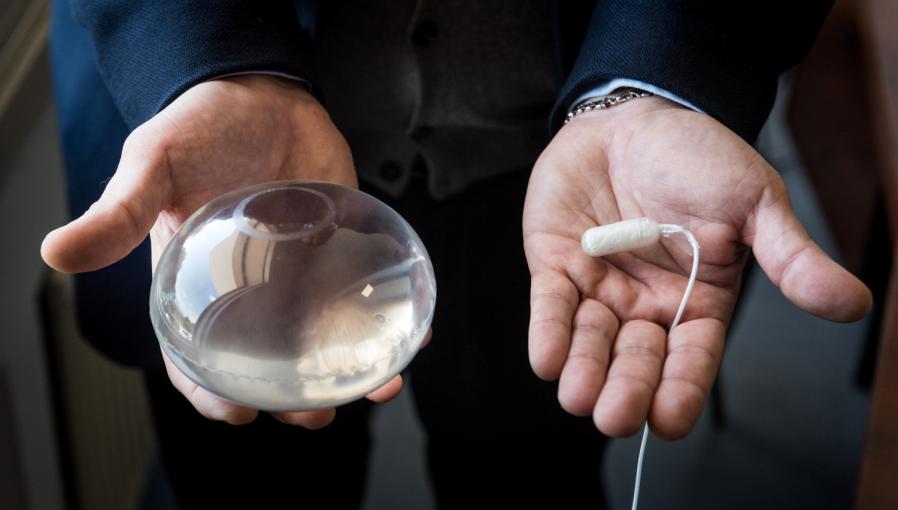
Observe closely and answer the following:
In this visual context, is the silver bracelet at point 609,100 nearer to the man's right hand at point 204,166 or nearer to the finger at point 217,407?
the man's right hand at point 204,166

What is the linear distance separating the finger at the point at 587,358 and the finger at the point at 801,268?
0.14 m

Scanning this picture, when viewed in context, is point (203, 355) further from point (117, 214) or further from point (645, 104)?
point (645, 104)

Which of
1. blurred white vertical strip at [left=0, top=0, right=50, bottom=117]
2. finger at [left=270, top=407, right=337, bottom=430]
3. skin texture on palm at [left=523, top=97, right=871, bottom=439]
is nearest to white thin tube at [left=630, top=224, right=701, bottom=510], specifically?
skin texture on palm at [left=523, top=97, right=871, bottom=439]

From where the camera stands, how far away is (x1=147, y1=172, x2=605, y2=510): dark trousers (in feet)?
3.51

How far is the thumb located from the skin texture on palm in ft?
1.09

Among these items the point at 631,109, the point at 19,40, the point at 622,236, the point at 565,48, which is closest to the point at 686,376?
the point at 622,236

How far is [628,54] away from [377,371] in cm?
40

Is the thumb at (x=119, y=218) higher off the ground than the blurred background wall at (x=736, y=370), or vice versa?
the thumb at (x=119, y=218)

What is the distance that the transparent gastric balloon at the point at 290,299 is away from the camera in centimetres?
70

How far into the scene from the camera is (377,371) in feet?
2.35

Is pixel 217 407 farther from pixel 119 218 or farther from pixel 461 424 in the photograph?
pixel 461 424

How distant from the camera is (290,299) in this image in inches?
28.1

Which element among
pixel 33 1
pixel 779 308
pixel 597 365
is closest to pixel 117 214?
pixel 597 365

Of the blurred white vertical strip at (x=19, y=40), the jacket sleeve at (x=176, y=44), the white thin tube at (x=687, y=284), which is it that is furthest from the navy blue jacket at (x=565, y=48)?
the blurred white vertical strip at (x=19, y=40)
